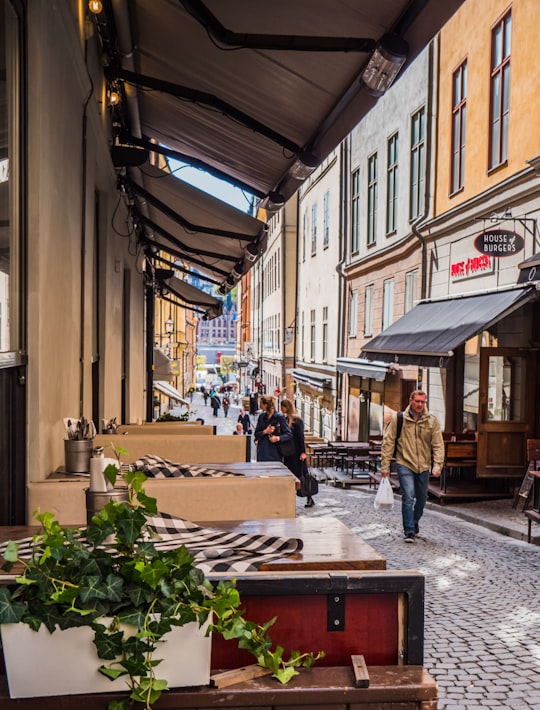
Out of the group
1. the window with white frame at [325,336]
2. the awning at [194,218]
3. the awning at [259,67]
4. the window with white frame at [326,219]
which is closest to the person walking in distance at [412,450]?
the awning at [259,67]

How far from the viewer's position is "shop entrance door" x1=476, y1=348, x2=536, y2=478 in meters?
12.1

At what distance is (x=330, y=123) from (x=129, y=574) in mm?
4469

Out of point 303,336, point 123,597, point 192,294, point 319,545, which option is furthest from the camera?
point 303,336

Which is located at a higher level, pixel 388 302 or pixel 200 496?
pixel 388 302

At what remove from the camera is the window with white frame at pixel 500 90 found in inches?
512

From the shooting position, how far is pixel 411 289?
60.8 feet

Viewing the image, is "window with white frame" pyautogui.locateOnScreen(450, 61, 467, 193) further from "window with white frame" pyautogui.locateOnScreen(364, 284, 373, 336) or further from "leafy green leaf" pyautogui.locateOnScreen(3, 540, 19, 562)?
"leafy green leaf" pyautogui.locateOnScreen(3, 540, 19, 562)

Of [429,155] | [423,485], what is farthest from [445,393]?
[423,485]

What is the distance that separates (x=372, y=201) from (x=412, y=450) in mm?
15856

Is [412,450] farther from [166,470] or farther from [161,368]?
[161,368]

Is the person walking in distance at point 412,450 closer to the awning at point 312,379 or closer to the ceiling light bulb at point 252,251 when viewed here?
the ceiling light bulb at point 252,251

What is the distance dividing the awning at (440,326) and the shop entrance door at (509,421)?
0.66 metres

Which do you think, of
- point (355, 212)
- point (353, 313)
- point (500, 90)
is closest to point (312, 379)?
point (353, 313)

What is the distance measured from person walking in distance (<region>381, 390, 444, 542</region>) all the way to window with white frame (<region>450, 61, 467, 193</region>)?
27.0 ft
